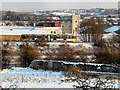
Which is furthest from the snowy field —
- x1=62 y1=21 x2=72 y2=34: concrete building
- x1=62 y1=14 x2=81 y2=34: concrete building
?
x1=62 y1=21 x2=72 y2=34: concrete building

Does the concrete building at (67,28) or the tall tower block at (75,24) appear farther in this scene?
the concrete building at (67,28)

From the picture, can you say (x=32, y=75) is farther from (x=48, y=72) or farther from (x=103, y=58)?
(x=103, y=58)

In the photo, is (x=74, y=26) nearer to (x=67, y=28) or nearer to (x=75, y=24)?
(x=75, y=24)

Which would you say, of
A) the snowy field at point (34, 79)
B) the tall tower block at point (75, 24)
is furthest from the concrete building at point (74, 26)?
the snowy field at point (34, 79)

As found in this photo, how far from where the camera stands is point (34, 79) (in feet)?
10.2

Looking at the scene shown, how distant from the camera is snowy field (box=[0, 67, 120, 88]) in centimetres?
286

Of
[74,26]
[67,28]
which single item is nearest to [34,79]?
[74,26]

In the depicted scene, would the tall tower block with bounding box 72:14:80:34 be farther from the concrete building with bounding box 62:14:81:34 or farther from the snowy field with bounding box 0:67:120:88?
the snowy field with bounding box 0:67:120:88

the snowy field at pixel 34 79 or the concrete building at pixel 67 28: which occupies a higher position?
the concrete building at pixel 67 28

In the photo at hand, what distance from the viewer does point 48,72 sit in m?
3.44

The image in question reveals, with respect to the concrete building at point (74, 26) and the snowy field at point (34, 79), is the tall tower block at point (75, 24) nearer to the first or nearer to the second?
the concrete building at point (74, 26)

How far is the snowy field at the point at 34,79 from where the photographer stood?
2857mm

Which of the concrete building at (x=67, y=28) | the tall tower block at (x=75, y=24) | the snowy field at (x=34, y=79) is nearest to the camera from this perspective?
the snowy field at (x=34, y=79)

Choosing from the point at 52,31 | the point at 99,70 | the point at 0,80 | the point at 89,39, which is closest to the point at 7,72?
the point at 0,80
